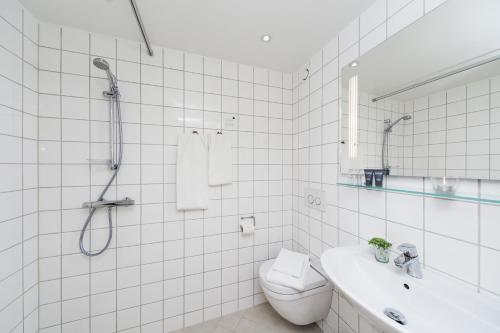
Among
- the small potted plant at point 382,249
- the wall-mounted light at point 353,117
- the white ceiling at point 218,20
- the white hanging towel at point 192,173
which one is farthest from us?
the white hanging towel at point 192,173

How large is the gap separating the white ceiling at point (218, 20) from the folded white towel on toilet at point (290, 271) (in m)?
1.71

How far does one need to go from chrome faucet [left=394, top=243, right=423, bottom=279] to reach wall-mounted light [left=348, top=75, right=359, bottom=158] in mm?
591

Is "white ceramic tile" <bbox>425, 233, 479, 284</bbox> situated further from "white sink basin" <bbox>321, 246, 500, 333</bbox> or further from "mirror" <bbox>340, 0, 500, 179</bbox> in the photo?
"mirror" <bbox>340, 0, 500, 179</bbox>

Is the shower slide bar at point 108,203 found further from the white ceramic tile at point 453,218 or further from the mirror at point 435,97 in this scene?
the white ceramic tile at point 453,218

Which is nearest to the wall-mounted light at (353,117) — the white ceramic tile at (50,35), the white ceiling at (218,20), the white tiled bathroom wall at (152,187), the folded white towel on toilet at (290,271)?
the white ceiling at (218,20)

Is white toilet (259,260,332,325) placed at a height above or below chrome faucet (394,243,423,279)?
Answer: below

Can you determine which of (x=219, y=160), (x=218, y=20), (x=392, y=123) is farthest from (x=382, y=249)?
(x=218, y=20)

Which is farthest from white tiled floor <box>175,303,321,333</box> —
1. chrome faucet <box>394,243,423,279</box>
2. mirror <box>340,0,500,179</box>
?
mirror <box>340,0,500,179</box>

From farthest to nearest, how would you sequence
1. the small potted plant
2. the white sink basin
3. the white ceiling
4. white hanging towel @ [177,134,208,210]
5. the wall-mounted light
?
1. white hanging towel @ [177,134,208,210]
2. the wall-mounted light
3. the white ceiling
4. the small potted plant
5. the white sink basin

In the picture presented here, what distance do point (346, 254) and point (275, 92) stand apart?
1506 mm

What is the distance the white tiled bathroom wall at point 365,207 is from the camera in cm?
76

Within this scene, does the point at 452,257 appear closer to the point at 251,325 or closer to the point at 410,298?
the point at 410,298

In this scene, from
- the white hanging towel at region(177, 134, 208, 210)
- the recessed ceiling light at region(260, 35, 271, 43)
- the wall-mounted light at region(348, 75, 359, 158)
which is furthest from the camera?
the white hanging towel at region(177, 134, 208, 210)

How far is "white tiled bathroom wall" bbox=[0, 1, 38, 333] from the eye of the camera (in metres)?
1.06
